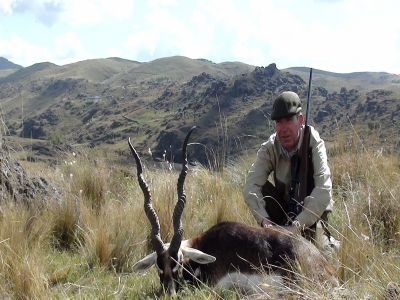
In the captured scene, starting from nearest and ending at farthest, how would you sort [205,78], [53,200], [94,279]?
[94,279], [53,200], [205,78]

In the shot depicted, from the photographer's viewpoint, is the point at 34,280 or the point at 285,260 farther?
the point at 34,280

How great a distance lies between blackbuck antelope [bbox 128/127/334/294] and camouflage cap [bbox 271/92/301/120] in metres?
1.56

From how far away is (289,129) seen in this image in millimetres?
5645

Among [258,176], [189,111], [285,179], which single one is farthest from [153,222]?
[189,111]

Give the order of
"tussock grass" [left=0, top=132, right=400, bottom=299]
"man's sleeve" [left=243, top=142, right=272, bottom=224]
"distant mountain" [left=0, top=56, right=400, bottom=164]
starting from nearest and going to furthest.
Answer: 1. "tussock grass" [left=0, top=132, right=400, bottom=299]
2. "man's sleeve" [left=243, top=142, right=272, bottom=224]
3. "distant mountain" [left=0, top=56, right=400, bottom=164]

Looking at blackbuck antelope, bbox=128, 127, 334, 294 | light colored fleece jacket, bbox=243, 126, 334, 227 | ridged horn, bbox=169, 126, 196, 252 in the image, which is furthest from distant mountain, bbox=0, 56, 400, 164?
blackbuck antelope, bbox=128, 127, 334, 294

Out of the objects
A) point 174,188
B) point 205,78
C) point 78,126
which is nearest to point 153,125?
point 78,126

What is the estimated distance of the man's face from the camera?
222 inches

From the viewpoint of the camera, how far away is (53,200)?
22.4 feet

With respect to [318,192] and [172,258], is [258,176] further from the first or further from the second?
[172,258]

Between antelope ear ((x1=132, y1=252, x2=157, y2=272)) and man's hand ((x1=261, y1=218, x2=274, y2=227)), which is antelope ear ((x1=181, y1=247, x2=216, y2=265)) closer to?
antelope ear ((x1=132, y1=252, x2=157, y2=272))

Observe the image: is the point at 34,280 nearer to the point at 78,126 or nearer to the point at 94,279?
the point at 94,279

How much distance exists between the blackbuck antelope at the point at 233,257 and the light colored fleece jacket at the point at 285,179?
2.97 feet

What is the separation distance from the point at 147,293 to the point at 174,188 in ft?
8.57
